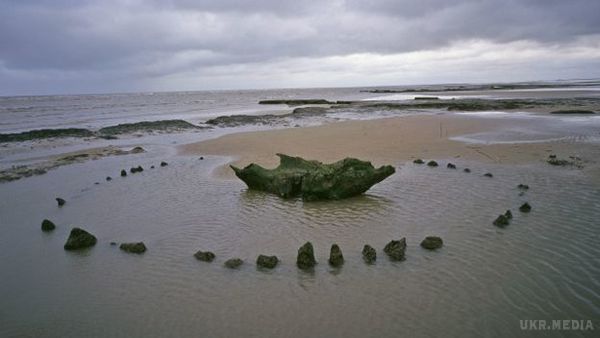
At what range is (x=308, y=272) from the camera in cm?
679

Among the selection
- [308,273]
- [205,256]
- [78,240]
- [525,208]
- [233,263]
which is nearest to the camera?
[308,273]

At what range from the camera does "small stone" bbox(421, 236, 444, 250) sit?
748 centimetres

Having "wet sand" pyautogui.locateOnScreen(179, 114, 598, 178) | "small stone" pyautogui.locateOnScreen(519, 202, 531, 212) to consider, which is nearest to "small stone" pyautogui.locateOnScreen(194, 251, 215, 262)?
"small stone" pyautogui.locateOnScreen(519, 202, 531, 212)

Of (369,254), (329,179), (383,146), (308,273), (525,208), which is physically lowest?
(308,273)

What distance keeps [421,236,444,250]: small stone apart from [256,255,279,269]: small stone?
2.67 m

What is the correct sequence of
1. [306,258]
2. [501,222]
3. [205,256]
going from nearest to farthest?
[306,258], [205,256], [501,222]

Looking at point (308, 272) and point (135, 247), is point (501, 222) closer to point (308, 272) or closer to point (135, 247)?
point (308, 272)

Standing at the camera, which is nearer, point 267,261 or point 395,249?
point 267,261

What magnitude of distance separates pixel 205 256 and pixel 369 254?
288cm

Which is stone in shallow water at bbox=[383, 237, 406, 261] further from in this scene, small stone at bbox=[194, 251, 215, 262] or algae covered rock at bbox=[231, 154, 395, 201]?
algae covered rock at bbox=[231, 154, 395, 201]

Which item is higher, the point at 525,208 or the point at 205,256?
the point at 525,208

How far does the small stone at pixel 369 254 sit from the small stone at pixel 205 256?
269 cm

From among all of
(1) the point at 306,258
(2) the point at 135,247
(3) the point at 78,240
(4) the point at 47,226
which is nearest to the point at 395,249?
(1) the point at 306,258

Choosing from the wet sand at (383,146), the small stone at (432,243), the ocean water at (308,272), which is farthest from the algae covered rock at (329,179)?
the wet sand at (383,146)
